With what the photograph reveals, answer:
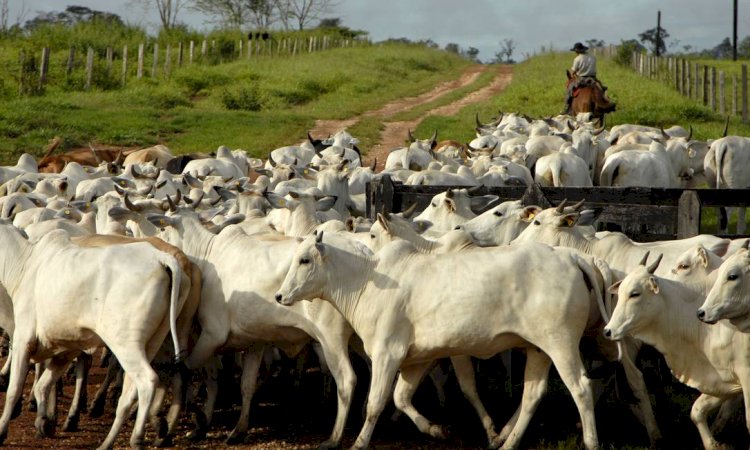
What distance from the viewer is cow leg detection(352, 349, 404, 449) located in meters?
7.13

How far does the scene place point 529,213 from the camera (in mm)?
9117

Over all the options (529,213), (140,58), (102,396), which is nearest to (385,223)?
(529,213)

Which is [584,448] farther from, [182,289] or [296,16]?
[296,16]

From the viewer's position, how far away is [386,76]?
128 feet

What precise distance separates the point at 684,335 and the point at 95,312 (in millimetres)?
3849

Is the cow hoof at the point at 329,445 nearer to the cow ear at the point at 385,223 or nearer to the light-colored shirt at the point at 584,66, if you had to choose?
the cow ear at the point at 385,223

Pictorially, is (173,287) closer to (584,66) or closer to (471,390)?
(471,390)

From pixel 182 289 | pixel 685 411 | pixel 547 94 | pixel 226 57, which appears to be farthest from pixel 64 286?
pixel 226 57

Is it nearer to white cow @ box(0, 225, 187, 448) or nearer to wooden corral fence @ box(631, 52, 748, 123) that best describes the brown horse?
wooden corral fence @ box(631, 52, 748, 123)

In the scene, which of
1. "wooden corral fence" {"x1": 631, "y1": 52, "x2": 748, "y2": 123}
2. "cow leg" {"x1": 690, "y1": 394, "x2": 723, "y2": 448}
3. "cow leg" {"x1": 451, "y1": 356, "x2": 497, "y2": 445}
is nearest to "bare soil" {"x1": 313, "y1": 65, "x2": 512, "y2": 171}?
"wooden corral fence" {"x1": 631, "y1": 52, "x2": 748, "y2": 123}

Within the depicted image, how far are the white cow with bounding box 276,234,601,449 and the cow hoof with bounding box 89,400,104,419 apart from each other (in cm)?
203

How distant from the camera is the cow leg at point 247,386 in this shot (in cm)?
780

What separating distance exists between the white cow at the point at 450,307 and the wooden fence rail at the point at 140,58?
21301 millimetres

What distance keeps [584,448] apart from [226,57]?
35.6 m
